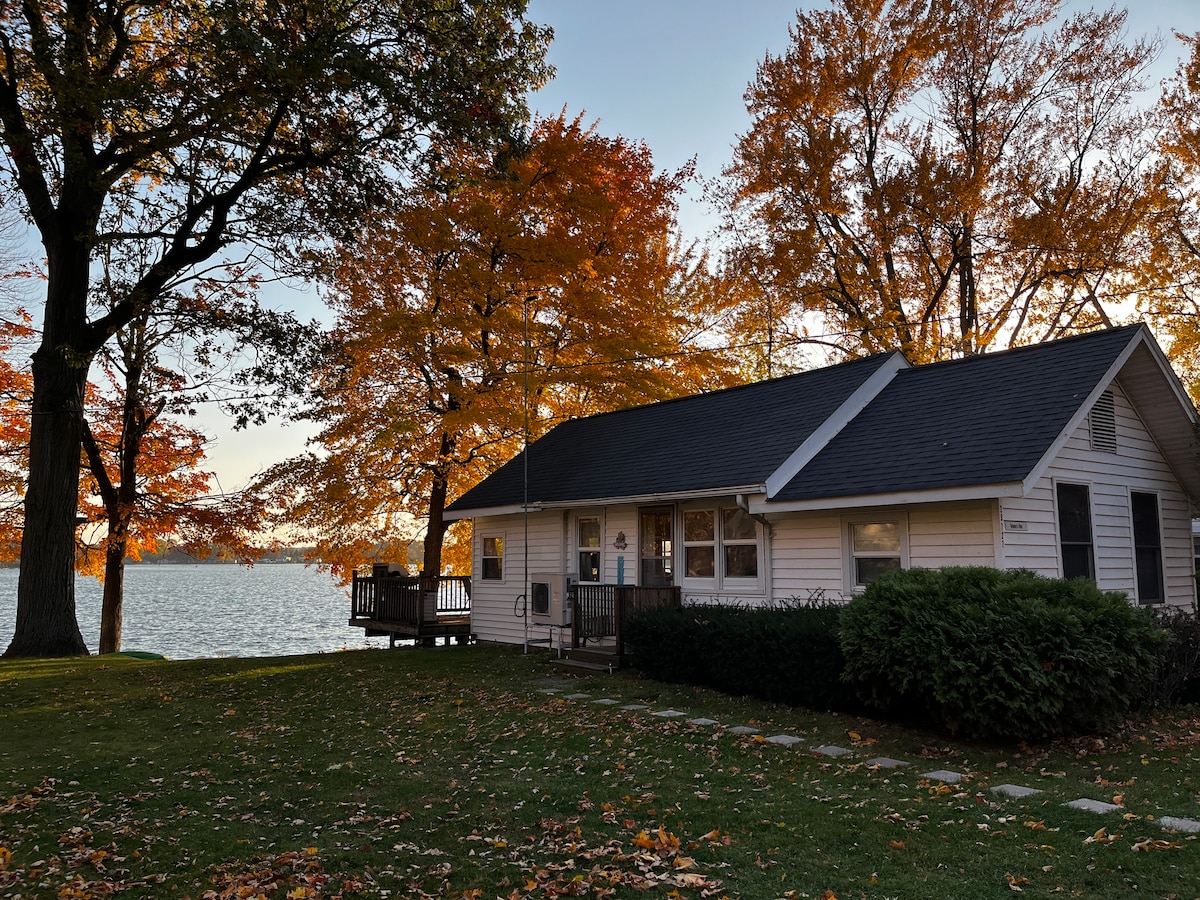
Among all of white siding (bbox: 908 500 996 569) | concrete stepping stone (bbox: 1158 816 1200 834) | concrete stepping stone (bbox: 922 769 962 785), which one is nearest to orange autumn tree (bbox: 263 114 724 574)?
white siding (bbox: 908 500 996 569)

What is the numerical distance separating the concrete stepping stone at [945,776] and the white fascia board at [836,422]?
5.77 meters

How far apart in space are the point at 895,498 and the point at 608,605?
509cm

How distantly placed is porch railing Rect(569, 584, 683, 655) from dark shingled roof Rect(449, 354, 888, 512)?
170 cm

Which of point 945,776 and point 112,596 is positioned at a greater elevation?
point 112,596

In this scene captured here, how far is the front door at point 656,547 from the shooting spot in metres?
15.0

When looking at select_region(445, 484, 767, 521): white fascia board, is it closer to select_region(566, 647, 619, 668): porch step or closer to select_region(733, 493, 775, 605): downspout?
select_region(733, 493, 775, 605): downspout

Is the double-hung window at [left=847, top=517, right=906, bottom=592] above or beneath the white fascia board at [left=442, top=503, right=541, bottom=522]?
beneath

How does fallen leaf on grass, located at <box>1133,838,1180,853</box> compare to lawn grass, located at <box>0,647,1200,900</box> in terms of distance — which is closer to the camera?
lawn grass, located at <box>0,647,1200,900</box>

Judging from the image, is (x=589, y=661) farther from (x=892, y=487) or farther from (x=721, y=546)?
(x=892, y=487)

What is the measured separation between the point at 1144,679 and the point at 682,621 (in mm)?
5422

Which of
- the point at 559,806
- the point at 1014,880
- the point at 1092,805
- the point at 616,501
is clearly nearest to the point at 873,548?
the point at 616,501

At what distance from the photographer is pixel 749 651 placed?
1059 centimetres

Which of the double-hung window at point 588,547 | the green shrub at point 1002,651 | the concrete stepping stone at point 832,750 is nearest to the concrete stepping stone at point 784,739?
the concrete stepping stone at point 832,750

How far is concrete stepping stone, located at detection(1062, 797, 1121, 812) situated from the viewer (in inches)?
233
